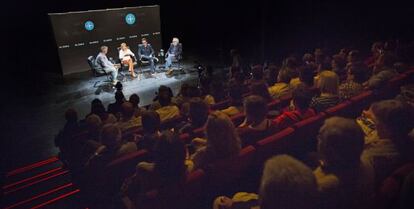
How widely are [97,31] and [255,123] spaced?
309 inches

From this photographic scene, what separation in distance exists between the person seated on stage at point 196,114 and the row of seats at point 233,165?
0.16 meters

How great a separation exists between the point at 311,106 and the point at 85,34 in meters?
7.71

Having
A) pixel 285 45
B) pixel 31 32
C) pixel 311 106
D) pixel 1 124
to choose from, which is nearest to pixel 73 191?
pixel 311 106

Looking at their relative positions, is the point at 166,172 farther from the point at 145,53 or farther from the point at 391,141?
the point at 145,53

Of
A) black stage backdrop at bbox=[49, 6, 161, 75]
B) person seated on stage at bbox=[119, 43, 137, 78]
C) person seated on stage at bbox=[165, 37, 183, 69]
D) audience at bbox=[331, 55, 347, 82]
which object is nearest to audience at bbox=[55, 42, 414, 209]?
audience at bbox=[331, 55, 347, 82]

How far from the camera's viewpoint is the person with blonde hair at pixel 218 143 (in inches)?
106

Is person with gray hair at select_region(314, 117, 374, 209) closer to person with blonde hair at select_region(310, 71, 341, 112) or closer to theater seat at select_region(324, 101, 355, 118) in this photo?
theater seat at select_region(324, 101, 355, 118)

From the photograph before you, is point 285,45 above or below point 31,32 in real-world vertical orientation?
below

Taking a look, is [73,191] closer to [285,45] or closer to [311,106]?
[311,106]

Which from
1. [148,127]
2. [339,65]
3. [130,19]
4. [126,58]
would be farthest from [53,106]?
[339,65]

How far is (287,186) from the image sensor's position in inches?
70.9

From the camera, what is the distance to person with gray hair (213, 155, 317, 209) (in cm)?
180

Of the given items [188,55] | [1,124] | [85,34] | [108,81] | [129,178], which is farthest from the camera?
[188,55]

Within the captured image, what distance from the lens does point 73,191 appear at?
374cm
